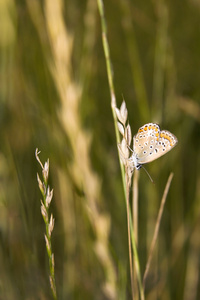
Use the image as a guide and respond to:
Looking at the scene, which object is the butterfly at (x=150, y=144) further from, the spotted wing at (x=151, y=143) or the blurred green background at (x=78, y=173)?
the blurred green background at (x=78, y=173)

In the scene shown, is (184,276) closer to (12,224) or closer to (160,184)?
(160,184)

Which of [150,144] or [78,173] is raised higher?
[150,144]

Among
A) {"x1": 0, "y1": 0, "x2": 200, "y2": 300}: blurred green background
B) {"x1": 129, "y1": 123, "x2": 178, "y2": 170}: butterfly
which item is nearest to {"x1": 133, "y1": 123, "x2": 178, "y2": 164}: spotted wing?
{"x1": 129, "y1": 123, "x2": 178, "y2": 170}: butterfly

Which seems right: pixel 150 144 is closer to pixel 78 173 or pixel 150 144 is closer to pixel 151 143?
pixel 151 143

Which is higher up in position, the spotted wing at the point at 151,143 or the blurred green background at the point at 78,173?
the spotted wing at the point at 151,143

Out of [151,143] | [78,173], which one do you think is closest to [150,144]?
[151,143]

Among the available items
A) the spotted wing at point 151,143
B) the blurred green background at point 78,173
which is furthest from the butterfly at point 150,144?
the blurred green background at point 78,173
